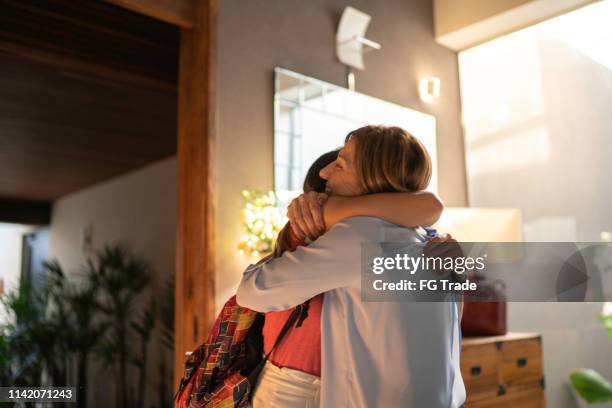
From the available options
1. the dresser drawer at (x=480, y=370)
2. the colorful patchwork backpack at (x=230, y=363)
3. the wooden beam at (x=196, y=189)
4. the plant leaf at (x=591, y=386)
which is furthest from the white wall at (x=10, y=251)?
the colorful patchwork backpack at (x=230, y=363)

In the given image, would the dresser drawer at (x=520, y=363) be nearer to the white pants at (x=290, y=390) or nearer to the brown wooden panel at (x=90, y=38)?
the white pants at (x=290, y=390)

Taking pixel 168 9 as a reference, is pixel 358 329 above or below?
below

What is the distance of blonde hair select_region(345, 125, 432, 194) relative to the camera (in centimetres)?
106

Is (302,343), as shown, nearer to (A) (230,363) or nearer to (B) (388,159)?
(A) (230,363)

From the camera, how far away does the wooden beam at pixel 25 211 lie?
7246mm

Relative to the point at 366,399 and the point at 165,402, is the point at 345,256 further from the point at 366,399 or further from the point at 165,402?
the point at 165,402

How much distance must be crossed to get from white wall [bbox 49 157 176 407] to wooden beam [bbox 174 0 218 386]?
2629 millimetres

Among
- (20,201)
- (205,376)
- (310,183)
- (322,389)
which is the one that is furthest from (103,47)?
(20,201)

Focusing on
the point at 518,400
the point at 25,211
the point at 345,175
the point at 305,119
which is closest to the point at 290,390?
the point at 345,175

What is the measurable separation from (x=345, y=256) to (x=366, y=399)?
0.26 metres

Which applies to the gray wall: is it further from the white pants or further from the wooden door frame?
the white pants

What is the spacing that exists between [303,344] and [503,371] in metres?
1.84

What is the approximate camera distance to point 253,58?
2.53 m

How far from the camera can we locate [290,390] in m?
1.07
